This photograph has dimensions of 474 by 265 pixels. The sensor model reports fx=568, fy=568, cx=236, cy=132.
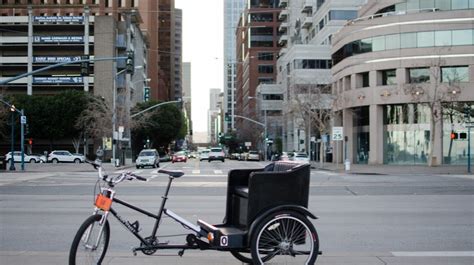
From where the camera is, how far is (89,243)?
20.4 feet

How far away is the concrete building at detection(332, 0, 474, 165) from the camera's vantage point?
168ft

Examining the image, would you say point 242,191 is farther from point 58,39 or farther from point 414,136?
point 58,39

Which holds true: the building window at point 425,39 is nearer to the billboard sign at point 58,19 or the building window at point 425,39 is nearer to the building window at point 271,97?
the billboard sign at point 58,19

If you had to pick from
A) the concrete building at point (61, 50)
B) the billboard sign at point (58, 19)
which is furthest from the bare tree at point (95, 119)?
the billboard sign at point (58, 19)

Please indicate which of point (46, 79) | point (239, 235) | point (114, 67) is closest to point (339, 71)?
point (114, 67)

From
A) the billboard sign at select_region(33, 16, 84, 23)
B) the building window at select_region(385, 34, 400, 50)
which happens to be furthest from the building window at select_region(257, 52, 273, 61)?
the building window at select_region(385, 34, 400, 50)

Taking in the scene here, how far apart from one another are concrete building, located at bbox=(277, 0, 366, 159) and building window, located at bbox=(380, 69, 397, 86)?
7.00m

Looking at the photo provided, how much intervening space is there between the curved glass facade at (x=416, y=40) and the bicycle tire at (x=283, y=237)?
4935cm

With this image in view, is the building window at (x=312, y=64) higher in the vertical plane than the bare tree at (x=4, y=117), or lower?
higher

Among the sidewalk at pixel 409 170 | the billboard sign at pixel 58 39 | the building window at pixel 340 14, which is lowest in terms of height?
the sidewalk at pixel 409 170

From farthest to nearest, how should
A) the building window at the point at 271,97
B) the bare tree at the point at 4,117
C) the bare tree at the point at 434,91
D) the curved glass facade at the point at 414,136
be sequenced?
1. the building window at the point at 271,97
2. the bare tree at the point at 4,117
3. the curved glass facade at the point at 414,136
4. the bare tree at the point at 434,91

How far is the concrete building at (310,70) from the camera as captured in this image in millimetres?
62125

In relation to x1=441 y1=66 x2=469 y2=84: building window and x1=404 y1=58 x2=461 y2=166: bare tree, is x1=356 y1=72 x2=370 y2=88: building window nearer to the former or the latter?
x1=404 y1=58 x2=461 y2=166: bare tree

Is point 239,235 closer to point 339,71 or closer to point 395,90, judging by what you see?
point 395,90
